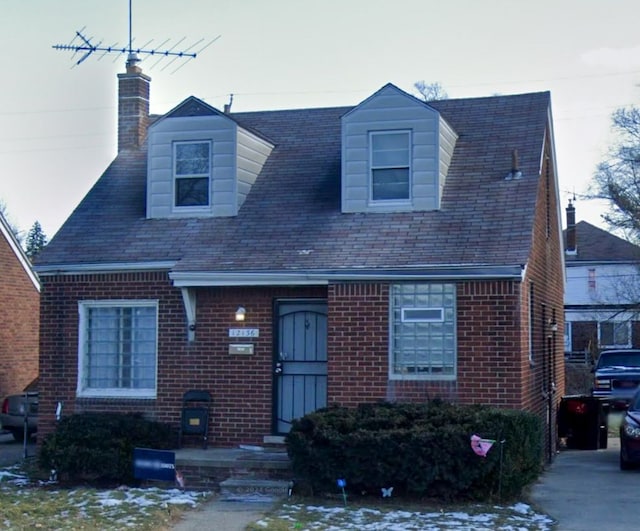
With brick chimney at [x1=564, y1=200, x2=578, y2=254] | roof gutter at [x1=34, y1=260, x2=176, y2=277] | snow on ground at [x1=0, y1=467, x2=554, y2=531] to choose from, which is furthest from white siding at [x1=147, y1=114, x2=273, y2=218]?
brick chimney at [x1=564, y1=200, x2=578, y2=254]

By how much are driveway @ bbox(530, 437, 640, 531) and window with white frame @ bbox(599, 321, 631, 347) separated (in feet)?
103

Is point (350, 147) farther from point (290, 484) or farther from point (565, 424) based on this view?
point (565, 424)

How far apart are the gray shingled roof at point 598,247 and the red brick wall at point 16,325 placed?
3283cm

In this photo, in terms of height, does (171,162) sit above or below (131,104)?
below

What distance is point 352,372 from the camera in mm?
13422

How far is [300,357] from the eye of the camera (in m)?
14.2

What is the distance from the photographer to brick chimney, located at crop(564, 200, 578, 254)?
161 ft

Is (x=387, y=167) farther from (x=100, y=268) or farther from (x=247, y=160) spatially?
(x=100, y=268)

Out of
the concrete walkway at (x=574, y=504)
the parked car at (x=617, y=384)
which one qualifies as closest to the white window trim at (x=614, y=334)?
the parked car at (x=617, y=384)

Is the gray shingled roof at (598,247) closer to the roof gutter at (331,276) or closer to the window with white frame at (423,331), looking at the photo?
the window with white frame at (423,331)

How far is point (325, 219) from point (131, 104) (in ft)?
17.4

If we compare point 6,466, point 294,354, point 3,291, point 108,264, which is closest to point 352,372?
point 294,354

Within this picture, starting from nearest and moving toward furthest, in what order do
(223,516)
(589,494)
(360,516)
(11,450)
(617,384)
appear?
(360,516) < (223,516) < (589,494) < (11,450) < (617,384)

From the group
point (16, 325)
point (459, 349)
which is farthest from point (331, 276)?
point (16, 325)
